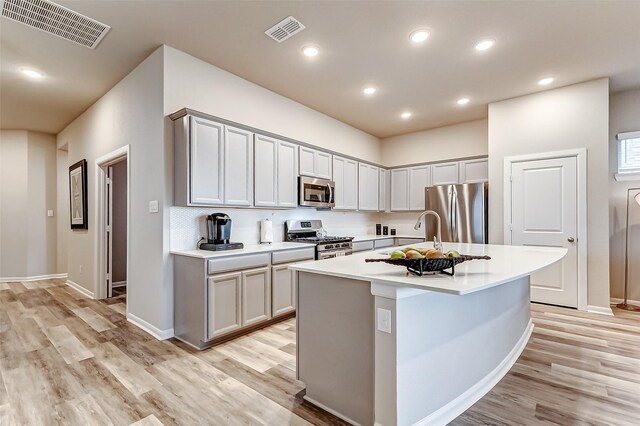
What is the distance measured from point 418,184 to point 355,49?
3203mm

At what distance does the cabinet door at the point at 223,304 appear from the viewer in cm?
270

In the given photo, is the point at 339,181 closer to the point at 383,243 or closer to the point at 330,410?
the point at 383,243

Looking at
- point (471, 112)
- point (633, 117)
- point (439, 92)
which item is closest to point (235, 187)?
point (439, 92)

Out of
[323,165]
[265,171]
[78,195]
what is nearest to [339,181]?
[323,165]

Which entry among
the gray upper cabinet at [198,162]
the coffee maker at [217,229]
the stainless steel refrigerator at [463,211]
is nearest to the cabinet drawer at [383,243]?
the stainless steel refrigerator at [463,211]

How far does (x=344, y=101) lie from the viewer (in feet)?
14.6

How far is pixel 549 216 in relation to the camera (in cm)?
403

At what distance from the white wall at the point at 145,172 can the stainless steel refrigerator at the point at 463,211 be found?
3915 millimetres

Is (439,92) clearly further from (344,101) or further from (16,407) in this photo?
(16,407)

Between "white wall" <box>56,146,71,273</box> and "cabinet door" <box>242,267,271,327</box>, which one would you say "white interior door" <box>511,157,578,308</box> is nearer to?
"cabinet door" <box>242,267,271,327</box>

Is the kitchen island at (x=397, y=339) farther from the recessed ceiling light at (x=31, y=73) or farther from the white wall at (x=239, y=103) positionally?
the recessed ceiling light at (x=31, y=73)

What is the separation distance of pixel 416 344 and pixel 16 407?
2558 mm

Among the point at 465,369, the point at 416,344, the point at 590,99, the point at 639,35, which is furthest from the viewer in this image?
the point at 590,99

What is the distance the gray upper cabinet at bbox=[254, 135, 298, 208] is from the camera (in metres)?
3.53
